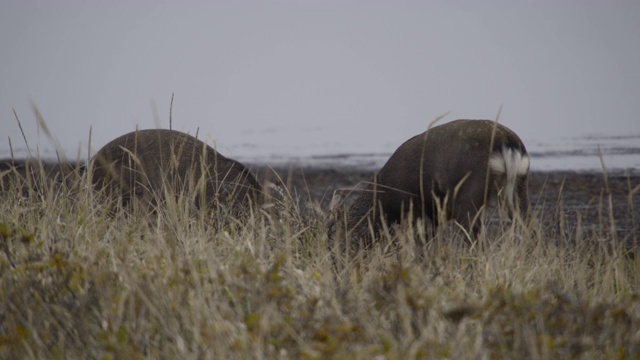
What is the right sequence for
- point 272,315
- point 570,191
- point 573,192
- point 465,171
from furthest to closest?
1. point 570,191
2. point 573,192
3. point 465,171
4. point 272,315

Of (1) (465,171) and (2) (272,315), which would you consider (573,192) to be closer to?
(1) (465,171)

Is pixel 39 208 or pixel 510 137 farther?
pixel 510 137

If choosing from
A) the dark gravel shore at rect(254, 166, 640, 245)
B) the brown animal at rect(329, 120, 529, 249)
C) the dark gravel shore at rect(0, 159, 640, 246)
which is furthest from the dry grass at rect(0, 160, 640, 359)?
the dark gravel shore at rect(254, 166, 640, 245)

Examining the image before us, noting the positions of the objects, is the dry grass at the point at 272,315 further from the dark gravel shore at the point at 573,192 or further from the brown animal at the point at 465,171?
the dark gravel shore at the point at 573,192

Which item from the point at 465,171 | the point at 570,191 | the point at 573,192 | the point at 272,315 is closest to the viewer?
the point at 272,315

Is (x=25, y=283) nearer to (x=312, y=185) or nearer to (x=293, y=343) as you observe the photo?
(x=293, y=343)

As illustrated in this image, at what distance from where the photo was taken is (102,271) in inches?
140

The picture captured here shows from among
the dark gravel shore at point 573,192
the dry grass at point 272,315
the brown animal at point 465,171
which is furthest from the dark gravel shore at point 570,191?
the dry grass at point 272,315

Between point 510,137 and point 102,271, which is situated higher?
point 510,137

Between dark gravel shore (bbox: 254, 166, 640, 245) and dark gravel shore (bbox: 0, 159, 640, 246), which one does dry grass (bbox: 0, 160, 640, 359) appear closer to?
dark gravel shore (bbox: 0, 159, 640, 246)

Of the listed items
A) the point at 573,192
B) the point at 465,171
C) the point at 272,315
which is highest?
the point at 465,171

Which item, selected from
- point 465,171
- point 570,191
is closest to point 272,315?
point 465,171

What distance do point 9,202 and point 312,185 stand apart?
35.0ft

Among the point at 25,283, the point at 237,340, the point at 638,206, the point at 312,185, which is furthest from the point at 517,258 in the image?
the point at 312,185
